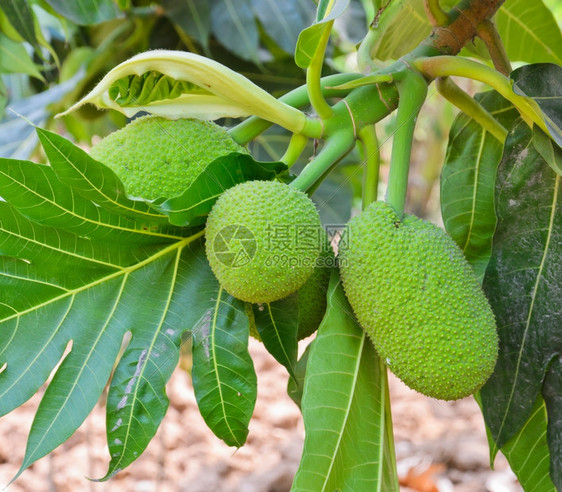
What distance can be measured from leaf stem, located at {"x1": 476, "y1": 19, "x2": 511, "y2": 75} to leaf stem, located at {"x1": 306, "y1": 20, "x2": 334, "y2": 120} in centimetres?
25

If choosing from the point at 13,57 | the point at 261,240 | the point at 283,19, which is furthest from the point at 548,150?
the point at 13,57

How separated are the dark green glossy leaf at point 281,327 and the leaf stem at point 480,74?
0.30 meters

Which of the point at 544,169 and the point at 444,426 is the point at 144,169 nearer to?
the point at 544,169

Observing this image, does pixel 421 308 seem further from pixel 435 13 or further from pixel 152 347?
pixel 435 13

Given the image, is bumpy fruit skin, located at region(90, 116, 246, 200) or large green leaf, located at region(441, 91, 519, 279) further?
large green leaf, located at region(441, 91, 519, 279)

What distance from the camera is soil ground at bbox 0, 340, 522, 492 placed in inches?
65.8

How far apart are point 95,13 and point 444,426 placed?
1515 millimetres

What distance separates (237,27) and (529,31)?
1.77 feet

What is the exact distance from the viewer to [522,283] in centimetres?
A: 72

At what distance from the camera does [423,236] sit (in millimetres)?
640

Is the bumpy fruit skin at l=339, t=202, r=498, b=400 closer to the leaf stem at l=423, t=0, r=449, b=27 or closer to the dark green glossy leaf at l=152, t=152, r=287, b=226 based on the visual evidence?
the dark green glossy leaf at l=152, t=152, r=287, b=226

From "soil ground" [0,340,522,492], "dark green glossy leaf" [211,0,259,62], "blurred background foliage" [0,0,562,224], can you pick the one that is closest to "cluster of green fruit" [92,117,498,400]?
"blurred background foliage" [0,0,562,224]

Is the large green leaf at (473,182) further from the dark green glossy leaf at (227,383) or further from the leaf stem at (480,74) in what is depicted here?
the dark green glossy leaf at (227,383)

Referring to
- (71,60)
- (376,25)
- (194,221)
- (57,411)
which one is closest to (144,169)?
(194,221)
